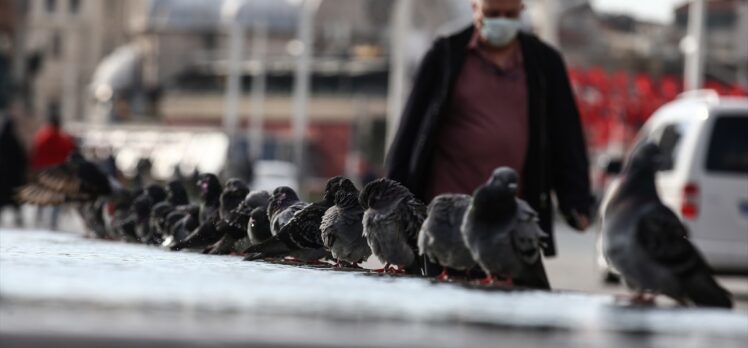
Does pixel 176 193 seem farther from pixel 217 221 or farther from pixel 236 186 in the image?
pixel 217 221

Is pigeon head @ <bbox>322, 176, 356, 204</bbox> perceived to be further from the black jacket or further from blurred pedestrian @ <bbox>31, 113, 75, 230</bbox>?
blurred pedestrian @ <bbox>31, 113, 75, 230</bbox>

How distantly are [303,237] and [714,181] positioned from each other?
11.8 m

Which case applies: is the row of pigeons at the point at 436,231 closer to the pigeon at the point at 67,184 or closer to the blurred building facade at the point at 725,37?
the pigeon at the point at 67,184

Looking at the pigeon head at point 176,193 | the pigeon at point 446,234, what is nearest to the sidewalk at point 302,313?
the pigeon at point 446,234

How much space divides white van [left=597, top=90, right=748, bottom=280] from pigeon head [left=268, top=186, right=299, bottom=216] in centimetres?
1074

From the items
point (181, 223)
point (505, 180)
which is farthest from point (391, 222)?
point (181, 223)

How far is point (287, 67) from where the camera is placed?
122938 mm

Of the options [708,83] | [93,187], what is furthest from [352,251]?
[708,83]

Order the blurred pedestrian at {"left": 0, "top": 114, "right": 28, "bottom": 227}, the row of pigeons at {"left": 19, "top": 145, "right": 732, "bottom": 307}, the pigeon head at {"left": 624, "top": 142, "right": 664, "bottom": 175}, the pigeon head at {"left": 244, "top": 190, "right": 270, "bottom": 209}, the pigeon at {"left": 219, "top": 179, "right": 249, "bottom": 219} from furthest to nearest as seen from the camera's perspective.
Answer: the blurred pedestrian at {"left": 0, "top": 114, "right": 28, "bottom": 227} → the pigeon at {"left": 219, "top": 179, "right": 249, "bottom": 219} → the pigeon head at {"left": 244, "top": 190, "right": 270, "bottom": 209} → the pigeon head at {"left": 624, "top": 142, "right": 664, "bottom": 175} → the row of pigeons at {"left": 19, "top": 145, "right": 732, "bottom": 307}

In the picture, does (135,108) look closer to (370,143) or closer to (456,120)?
(370,143)

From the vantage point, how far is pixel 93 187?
12.1 meters

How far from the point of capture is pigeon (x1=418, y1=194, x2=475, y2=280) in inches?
244

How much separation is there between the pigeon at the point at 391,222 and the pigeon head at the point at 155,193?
3.05 m

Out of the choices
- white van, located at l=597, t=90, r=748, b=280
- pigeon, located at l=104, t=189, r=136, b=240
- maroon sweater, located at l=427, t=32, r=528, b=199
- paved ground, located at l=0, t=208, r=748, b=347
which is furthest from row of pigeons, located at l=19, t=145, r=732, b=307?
white van, located at l=597, t=90, r=748, b=280
